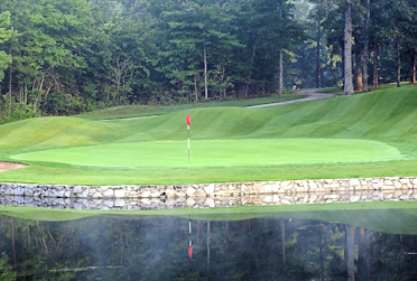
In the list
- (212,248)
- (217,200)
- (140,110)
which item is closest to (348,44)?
(140,110)

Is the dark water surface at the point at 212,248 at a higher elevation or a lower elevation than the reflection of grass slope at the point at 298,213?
lower

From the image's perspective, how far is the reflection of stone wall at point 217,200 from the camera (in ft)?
58.8

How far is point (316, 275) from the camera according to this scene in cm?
1021

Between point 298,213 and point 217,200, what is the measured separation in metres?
3.29

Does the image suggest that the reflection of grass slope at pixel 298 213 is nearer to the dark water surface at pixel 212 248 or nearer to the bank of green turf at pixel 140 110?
the dark water surface at pixel 212 248

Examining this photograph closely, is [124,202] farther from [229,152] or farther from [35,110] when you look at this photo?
[35,110]

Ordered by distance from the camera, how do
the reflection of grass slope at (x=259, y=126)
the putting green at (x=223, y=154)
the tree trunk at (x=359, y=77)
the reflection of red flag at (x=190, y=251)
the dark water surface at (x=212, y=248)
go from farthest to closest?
1. the tree trunk at (x=359, y=77)
2. the reflection of grass slope at (x=259, y=126)
3. the putting green at (x=223, y=154)
4. the reflection of red flag at (x=190, y=251)
5. the dark water surface at (x=212, y=248)

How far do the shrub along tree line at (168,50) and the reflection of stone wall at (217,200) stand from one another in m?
41.6

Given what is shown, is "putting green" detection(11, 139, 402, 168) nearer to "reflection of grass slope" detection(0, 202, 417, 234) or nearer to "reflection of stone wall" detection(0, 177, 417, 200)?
"reflection of stone wall" detection(0, 177, 417, 200)

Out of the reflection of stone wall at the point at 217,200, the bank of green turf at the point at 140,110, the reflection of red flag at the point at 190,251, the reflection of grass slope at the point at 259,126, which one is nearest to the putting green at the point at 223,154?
the reflection of grass slope at the point at 259,126

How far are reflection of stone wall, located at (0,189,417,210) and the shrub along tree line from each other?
4162 centimetres

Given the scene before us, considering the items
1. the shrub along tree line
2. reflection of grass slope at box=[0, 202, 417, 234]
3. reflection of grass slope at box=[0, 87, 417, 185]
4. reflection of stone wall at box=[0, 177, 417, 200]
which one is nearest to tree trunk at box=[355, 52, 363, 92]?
the shrub along tree line

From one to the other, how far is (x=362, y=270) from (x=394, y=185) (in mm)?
10185

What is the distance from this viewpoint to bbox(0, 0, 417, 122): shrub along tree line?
2468 inches
